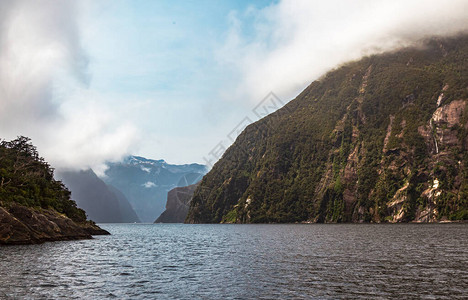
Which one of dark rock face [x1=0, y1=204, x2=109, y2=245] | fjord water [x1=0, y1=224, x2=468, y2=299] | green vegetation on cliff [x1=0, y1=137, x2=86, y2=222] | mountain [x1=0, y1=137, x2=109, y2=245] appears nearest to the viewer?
fjord water [x1=0, y1=224, x2=468, y2=299]

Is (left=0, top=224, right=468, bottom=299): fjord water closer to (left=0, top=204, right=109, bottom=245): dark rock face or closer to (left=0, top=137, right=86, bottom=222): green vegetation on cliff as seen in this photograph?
(left=0, top=204, right=109, bottom=245): dark rock face

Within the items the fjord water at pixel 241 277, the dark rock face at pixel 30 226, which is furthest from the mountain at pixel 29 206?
the fjord water at pixel 241 277

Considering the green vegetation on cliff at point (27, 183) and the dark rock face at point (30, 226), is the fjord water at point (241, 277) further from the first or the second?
the green vegetation on cliff at point (27, 183)

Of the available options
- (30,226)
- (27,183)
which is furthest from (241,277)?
(27,183)

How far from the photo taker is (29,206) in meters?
84.0

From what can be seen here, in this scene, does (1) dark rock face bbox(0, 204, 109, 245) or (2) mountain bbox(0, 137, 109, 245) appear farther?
(2) mountain bbox(0, 137, 109, 245)

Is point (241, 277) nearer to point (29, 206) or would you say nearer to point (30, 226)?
point (30, 226)

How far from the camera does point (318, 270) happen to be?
39.9 m

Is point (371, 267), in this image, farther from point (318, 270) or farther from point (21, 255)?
point (21, 255)

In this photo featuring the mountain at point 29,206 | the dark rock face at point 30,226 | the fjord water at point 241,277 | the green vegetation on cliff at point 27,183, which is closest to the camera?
the fjord water at point 241,277

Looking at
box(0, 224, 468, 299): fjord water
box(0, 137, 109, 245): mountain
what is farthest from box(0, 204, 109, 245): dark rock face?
box(0, 224, 468, 299): fjord water

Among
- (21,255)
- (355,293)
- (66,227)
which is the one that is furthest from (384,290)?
(66,227)

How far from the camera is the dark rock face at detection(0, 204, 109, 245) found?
6662cm

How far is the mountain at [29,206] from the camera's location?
227 feet
